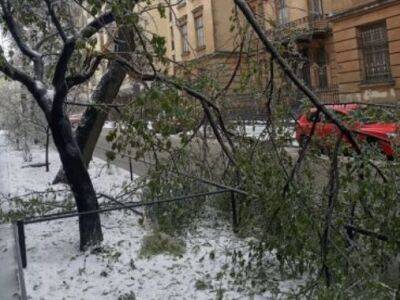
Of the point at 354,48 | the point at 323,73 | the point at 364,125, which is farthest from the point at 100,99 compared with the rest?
the point at 323,73

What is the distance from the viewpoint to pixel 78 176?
675 cm

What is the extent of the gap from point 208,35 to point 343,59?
48.2ft

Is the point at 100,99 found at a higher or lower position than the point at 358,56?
lower

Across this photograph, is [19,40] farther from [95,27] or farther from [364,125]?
[364,125]

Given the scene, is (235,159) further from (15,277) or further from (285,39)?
(15,277)

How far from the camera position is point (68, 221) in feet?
26.7

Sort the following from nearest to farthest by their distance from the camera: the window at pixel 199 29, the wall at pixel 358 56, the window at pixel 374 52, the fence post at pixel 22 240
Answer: the fence post at pixel 22 240
the wall at pixel 358 56
the window at pixel 374 52
the window at pixel 199 29

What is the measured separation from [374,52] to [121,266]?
20.8 meters

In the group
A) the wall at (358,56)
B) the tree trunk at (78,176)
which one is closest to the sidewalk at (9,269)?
the tree trunk at (78,176)

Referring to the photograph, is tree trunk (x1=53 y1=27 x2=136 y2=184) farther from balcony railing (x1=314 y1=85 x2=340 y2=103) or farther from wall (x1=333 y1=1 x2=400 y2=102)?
balcony railing (x1=314 y1=85 x2=340 y2=103)

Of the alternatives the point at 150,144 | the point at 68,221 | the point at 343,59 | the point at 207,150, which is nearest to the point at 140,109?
the point at 150,144

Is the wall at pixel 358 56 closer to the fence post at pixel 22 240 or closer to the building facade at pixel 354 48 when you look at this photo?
the building facade at pixel 354 48

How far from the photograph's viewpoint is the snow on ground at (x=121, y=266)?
546 cm

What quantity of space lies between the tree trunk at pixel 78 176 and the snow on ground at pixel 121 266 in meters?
0.21
